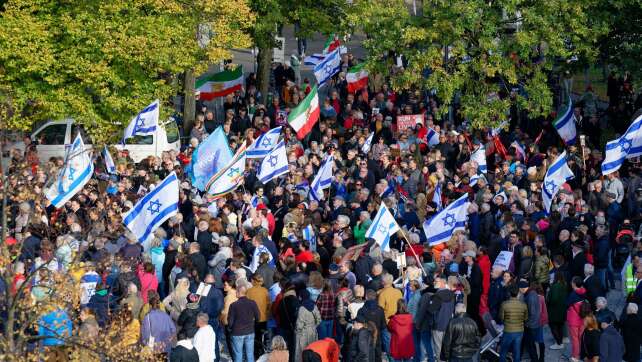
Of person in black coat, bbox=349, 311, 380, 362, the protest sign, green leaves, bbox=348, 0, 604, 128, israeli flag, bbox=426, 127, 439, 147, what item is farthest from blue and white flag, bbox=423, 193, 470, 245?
the protest sign

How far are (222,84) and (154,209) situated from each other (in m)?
14.6

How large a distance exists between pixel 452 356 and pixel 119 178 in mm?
11332

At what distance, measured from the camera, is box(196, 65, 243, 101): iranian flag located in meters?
38.9

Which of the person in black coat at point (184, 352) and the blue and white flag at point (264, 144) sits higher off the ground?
the person in black coat at point (184, 352)

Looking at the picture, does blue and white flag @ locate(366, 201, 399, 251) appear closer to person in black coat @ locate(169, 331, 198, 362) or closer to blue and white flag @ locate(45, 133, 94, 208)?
person in black coat @ locate(169, 331, 198, 362)

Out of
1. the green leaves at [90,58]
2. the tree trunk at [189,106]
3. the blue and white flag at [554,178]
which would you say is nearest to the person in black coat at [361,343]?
the blue and white flag at [554,178]

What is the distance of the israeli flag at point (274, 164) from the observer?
28.9 m

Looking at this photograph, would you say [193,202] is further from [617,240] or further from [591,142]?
[591,142]

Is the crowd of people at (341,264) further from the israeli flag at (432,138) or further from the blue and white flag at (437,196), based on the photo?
the israeli flag at (432,138)

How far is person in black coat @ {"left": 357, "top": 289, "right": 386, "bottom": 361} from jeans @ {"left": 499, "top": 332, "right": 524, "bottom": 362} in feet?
6.77

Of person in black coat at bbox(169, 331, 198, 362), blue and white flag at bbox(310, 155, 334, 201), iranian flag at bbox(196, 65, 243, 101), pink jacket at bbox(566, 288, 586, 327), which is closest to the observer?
person in black coat at bbox(169, 331, 198, 362)

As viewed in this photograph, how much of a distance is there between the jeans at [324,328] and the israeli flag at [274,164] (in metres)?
7.39

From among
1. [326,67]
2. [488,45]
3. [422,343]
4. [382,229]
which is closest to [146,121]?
[382,229]

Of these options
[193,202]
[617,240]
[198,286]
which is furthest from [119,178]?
[617,240]
